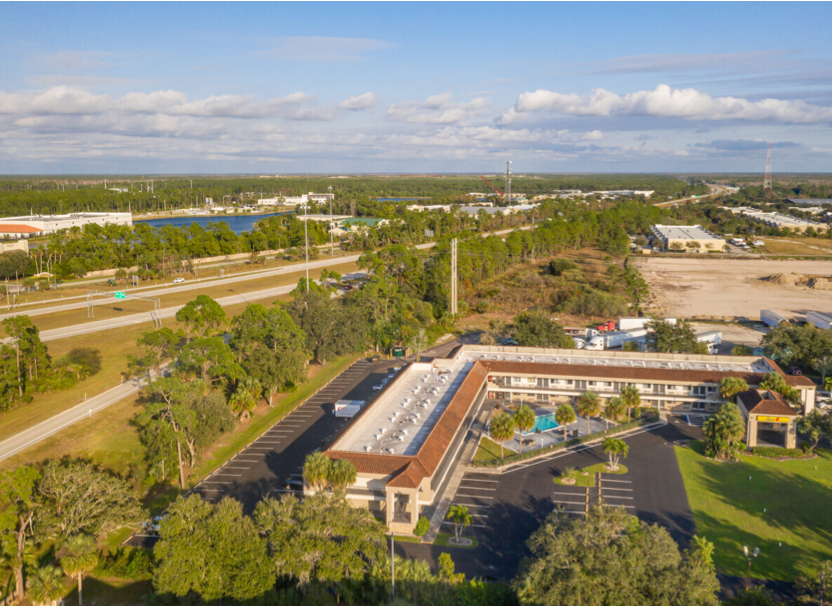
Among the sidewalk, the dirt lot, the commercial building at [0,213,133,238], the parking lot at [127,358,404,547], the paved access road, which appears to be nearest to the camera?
the paved access road

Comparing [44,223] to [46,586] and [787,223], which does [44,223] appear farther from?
[787,223]

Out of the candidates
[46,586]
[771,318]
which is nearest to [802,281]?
[771,318]

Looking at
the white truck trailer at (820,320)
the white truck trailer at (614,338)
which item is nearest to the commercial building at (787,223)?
the white truck trailer at (820,320)

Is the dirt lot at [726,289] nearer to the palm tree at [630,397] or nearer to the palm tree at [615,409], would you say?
the palm tree at [630,397]

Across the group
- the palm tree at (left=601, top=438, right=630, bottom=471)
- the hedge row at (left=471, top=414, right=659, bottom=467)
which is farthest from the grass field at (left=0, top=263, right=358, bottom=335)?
the palm tree at (left=601, top=438, right=630, bottom=471)

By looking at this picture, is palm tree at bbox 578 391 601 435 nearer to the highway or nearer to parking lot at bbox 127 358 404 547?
parking lot at bbox 127 358 404 547

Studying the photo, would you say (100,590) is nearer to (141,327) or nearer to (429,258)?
(141,327)
